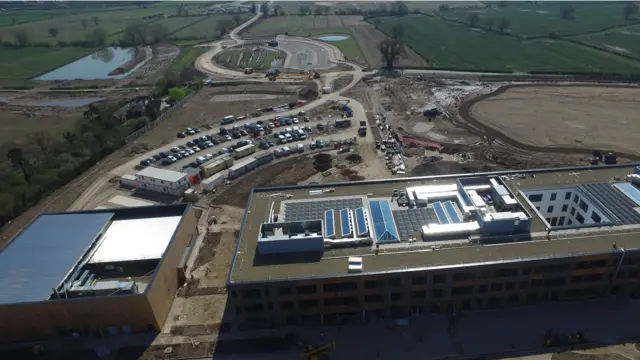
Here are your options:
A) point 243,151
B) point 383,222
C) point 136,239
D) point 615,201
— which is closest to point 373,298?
point 383,222

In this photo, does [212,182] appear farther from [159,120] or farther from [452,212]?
[452,212]

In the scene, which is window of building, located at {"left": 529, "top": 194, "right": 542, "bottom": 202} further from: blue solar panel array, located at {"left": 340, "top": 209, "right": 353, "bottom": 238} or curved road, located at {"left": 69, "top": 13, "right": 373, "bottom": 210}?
curved road, located at {"left": 69, "top": 13, "right": 373, "bottom": 210}

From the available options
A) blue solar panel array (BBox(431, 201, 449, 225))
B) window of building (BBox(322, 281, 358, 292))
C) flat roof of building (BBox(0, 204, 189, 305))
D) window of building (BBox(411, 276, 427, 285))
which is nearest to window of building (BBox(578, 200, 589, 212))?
blue solar panel array (BBox(431, 201, 449, 225))

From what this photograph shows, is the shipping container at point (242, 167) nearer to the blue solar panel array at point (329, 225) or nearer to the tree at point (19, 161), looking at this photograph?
the blue solar panel array at point (329, 225)

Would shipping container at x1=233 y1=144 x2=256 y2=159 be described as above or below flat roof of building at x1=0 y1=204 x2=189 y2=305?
below

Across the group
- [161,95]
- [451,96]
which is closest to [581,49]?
[451,96]

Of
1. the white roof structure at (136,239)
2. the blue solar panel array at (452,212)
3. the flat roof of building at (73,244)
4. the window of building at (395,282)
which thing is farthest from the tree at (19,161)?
the blue solar panel array at (452,212)
